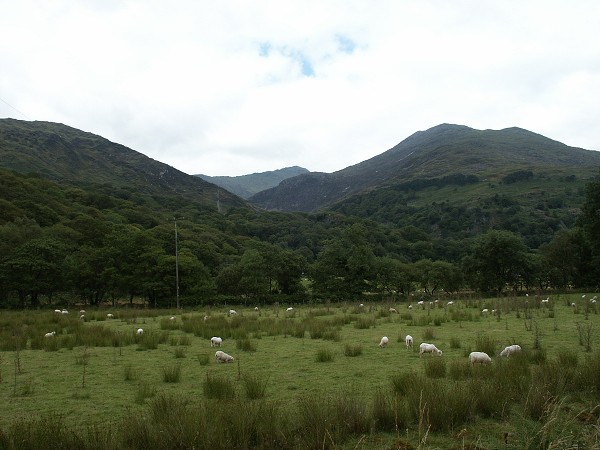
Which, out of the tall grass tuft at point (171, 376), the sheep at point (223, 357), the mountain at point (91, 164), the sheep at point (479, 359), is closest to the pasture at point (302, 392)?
the tall grass tuft at point (171, 376)

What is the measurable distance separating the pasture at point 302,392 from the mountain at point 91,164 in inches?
4850

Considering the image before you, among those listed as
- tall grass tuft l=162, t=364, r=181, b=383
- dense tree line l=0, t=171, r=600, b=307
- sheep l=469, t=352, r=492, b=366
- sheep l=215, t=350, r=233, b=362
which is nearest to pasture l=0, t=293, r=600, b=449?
tall grass tuft l=162, t=364, r=181, b=383

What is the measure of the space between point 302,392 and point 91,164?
186m

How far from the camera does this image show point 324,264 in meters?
41.4

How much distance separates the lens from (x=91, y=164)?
170625 millimetres

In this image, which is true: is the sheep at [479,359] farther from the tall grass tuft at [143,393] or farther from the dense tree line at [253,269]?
the dense tree line at [253,269]

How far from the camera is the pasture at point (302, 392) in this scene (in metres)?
4.26

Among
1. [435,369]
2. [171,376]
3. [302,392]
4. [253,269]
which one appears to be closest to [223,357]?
[171,376]

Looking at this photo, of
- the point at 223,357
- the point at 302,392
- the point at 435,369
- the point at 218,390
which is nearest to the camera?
the point at 218,390

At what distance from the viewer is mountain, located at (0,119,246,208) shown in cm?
14012

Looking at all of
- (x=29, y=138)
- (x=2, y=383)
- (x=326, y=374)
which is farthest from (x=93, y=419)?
(x=29, y=138)

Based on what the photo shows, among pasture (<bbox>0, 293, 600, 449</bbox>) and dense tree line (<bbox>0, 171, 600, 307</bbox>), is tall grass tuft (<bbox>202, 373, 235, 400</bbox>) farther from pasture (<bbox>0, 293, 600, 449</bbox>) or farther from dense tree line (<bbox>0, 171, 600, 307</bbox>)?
dense tree line (<bbox>0, 171, 600, 307</bbox>)

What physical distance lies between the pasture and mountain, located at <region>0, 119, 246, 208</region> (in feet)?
404

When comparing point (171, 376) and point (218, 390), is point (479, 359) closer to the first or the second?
point (218, 390)
